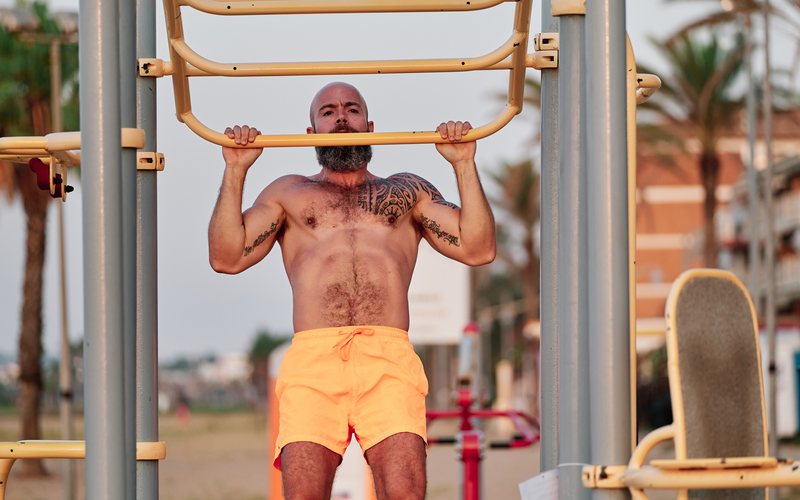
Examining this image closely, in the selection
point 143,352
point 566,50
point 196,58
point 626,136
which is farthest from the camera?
point 143,352

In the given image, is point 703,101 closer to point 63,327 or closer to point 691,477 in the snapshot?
point 63,327

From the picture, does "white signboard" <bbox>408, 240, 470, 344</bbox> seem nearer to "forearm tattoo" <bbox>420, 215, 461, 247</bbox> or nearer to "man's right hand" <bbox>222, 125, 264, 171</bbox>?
"forearm tattoo" <bbox>420, 215, 461, 247</bbox>

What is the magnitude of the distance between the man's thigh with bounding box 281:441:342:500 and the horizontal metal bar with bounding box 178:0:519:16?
130cm

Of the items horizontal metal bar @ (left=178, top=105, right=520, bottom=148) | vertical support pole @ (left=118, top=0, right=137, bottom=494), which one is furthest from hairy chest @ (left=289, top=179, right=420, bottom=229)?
vertical support pole @ (left=118, top=0, right=137, bottom=494)

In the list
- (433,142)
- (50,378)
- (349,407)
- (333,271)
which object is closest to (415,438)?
(349,407)

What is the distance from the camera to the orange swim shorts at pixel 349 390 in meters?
4.55

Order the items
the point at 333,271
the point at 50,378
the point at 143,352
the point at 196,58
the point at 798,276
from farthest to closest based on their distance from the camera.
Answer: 1. the point at 50,378
2. the point at 798,276
3. the point at 333,271
4. the point at 143,352
5. the point at 196,58

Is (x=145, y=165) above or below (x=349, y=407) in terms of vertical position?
A: above

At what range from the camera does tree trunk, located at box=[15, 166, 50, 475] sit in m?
30.0

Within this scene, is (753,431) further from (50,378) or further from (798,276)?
(50,378)

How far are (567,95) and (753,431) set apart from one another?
90cm

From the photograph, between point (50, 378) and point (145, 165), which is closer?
point (145, 165)

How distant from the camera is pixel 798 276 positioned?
52094 millimetres

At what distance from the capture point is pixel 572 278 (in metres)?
3.50
